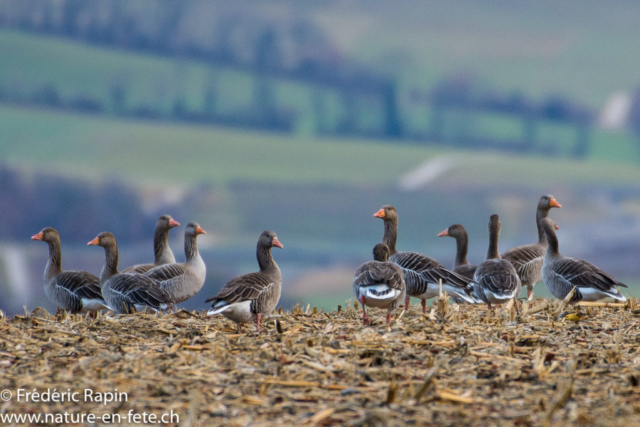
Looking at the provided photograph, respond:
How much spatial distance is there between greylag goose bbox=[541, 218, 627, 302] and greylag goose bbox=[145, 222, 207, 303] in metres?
6.34

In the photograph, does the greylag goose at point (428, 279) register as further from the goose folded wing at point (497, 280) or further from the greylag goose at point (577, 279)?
the greylag goose at point (577, 279)

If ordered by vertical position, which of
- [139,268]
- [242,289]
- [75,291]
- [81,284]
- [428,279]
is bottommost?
[242,289]

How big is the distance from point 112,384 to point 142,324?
260 centimetres

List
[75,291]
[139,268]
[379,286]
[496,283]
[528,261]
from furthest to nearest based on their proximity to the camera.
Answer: [528,261]
[139,268]
[75,291]
[496,283]
[379,286]

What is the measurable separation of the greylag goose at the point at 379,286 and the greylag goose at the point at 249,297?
121 centimetres

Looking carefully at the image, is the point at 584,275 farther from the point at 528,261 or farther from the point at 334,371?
the point at 334,371

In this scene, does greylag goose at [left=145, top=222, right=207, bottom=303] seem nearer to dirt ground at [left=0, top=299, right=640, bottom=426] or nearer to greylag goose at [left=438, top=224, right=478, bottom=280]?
dirt ground at [left=0, top=299, right=640, bottom=426]

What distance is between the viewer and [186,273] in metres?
12.5

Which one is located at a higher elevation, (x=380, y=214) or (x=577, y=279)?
(x=380, y=214)

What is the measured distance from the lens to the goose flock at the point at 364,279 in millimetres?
8977

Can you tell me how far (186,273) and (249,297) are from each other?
4.05 m

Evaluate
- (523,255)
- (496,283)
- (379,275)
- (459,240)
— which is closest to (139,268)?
(379,275)

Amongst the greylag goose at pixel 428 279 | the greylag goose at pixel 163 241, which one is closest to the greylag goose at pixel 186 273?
the greylag goose at pixel 163 241

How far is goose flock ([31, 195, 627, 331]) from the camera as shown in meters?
8.98
